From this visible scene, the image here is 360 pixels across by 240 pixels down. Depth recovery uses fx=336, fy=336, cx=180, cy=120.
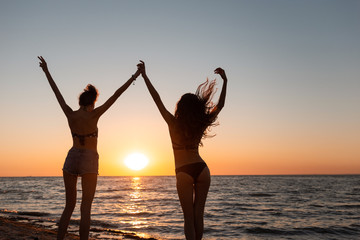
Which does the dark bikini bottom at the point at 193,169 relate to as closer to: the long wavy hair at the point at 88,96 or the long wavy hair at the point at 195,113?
the long wavy hair at the point at 195,113

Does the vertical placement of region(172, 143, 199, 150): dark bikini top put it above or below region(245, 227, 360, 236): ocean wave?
above

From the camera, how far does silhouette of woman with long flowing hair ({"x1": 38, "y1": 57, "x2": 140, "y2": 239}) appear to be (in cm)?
481

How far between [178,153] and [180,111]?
0.55m

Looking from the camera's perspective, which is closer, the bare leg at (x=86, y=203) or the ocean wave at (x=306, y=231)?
the bare leg at (x=86, y=203)

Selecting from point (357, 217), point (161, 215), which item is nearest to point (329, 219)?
point (357, 217)

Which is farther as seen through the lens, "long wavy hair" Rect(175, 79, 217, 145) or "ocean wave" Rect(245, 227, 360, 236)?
"ocean wave" Rect(245, 227, 360, 236)

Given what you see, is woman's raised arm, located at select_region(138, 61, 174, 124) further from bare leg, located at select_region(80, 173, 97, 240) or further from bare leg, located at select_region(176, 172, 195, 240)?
bare leg, located at select_region(80, 173, 97, 240)

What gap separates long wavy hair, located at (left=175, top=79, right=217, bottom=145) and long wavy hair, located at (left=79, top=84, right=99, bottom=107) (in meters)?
1.52

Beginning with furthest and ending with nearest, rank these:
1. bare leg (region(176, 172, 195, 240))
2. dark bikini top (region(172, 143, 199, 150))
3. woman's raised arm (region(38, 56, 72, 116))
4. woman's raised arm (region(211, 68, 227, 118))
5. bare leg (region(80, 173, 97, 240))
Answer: woman's raised arm (region(38, 56, 72, 116)) → bare leg (region(80, 173, 97, 240)) → woman's raised arm (region(211, 68, 227, 118)) → dark bikini top (region(172, 143, 199, 150)) → bare leg (region(176, 172, 195, 240))

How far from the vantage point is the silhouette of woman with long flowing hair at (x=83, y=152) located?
15.8ft

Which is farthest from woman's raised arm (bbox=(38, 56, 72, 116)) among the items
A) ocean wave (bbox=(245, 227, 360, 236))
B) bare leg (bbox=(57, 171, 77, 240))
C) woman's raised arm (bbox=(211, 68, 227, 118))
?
ocean wave (bbox=(245, 227, 360, 236))

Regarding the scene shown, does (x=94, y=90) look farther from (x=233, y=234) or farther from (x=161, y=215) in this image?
(x=161, y=215)

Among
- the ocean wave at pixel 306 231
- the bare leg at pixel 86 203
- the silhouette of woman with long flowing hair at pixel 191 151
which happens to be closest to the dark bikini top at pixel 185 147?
the silhouette of woman with long flowing hair at pixel 191 151

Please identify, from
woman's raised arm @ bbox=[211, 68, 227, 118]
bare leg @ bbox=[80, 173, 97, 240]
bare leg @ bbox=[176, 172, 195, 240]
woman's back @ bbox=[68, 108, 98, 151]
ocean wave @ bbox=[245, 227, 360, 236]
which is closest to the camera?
bare leg @ bbox=[176, 172, 195, 240]
